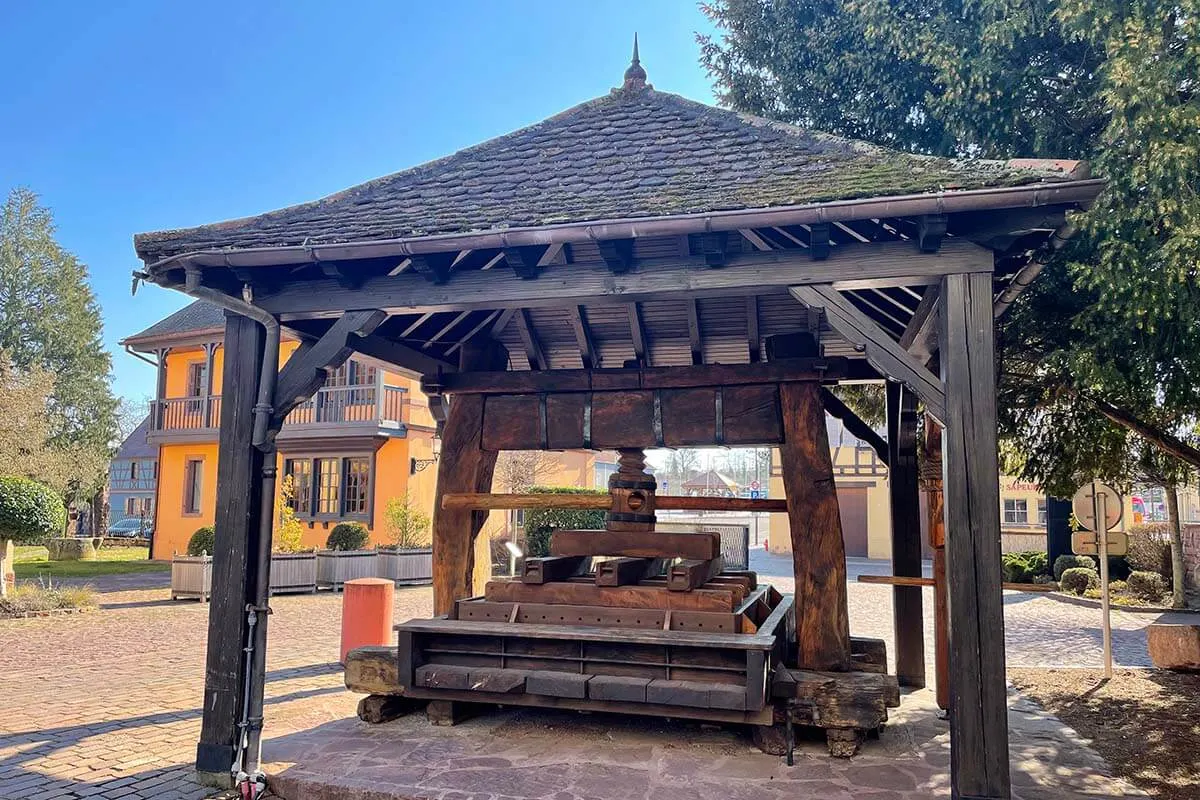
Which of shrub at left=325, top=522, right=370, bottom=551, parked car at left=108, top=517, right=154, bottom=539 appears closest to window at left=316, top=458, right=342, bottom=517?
shrub at left=325, top=522, right=370, bottom=551

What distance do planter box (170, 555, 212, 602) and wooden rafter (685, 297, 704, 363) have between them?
10962mm

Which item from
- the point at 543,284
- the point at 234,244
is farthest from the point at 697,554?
the point at 234,244

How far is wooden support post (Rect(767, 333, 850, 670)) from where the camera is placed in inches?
238

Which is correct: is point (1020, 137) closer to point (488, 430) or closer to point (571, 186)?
point (571, 186)

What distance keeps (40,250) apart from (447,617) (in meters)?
35.1

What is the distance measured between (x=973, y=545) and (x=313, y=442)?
20.5 m

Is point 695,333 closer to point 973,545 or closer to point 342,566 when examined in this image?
point 973,545

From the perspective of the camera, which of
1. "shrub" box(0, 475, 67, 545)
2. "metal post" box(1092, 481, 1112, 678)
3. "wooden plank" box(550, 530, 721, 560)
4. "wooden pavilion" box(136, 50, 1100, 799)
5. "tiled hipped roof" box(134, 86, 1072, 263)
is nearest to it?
"wooden pavilion" box(136, 50, 1100, 799)

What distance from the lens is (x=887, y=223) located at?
4730mm

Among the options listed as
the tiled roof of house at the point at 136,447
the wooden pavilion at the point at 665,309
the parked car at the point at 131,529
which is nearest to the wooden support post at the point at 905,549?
the wooden pavilion at the point at 665,309

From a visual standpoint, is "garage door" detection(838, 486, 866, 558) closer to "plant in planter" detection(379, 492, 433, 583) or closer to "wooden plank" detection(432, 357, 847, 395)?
"plant in planter" detection(379, 492, 433, 583)

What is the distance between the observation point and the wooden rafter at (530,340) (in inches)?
300

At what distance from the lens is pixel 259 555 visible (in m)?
5.42

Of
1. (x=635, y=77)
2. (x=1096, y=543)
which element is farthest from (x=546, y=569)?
(x=1096, y=543)
